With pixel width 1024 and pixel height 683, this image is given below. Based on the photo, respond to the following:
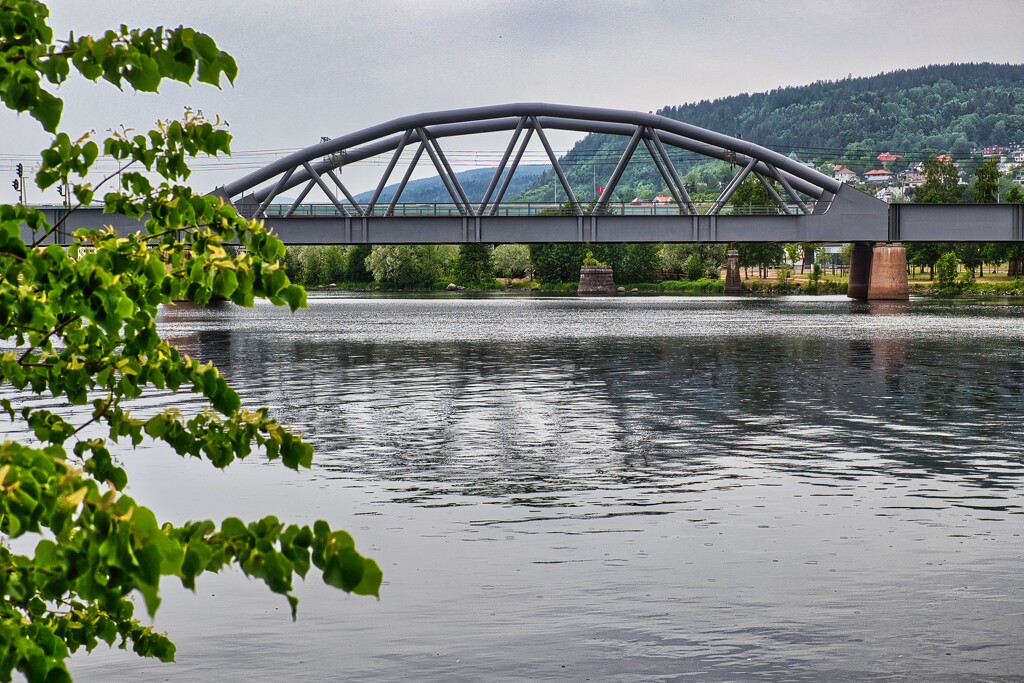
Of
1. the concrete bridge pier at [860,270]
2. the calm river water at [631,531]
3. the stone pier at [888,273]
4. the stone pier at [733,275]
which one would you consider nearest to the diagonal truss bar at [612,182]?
the stone pier at [888,273]

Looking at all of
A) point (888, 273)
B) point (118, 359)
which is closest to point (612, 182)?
point (888, 273)

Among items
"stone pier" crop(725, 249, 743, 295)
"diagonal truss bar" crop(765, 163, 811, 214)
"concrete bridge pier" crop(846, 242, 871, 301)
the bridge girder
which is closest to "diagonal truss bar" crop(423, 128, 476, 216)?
the bridge girder

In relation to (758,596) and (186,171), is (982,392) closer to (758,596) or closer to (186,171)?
(758,596)

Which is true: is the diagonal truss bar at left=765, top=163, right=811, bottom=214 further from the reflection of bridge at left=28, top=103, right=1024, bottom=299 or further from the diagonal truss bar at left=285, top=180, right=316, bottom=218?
the diagonal truss bar at left=285, top=180, right=316, bottom=218

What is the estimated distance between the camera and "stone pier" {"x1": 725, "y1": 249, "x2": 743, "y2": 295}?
195 metres

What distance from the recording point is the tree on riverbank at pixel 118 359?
3449mm

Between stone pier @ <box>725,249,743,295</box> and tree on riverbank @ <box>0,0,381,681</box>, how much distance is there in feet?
631

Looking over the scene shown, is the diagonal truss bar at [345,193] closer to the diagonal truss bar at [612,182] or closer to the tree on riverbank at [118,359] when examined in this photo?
the diagonal truss bar at [612,182]

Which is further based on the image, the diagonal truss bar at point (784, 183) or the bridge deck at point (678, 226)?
the diagonal truss bar at point (784, 183)

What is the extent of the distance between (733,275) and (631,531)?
186051mm

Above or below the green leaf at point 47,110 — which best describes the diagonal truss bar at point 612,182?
above

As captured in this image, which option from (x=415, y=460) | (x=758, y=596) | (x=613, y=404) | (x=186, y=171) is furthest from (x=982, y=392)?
(x=186, y=171)

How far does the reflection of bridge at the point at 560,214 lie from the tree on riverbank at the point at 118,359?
90503 mm

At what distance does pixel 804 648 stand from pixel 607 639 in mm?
1590
